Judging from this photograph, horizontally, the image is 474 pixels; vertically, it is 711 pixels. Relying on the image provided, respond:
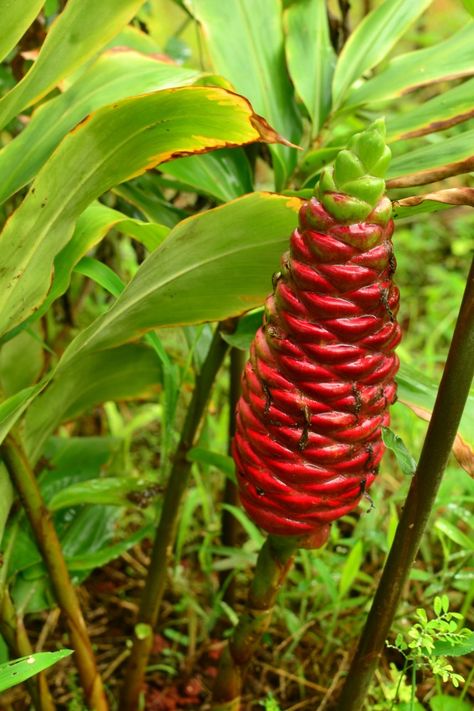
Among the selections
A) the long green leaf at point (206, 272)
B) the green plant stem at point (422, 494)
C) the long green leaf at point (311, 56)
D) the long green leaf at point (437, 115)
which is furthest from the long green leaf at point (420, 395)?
the long green leaf at point (311, 56)

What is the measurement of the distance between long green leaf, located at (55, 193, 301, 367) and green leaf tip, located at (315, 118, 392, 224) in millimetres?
173

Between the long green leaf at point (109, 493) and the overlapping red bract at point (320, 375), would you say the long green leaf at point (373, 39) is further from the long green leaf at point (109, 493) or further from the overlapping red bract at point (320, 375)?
the long green leaf at point (109, 493)

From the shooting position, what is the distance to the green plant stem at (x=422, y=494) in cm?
84

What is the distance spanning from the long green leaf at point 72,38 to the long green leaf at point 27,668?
67 centimetres

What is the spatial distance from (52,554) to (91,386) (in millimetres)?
359

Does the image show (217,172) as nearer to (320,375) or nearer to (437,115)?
(437,115)

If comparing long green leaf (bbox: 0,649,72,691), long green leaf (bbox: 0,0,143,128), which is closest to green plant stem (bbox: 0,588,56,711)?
long green leaf (bbox: 0,649,72,691)

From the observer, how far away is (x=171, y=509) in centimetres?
135

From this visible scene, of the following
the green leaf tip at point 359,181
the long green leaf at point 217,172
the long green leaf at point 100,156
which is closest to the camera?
the green leaf tip at point 359,181

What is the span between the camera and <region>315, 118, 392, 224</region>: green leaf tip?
794 millimetres

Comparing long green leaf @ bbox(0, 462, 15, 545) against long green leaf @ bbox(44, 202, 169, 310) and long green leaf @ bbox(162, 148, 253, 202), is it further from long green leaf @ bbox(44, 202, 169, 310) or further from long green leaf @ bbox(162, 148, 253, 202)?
long green leaf @ bbox(162, 148, 253, 202)

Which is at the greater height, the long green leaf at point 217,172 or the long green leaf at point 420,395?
→ the long green leaf at point 217,172

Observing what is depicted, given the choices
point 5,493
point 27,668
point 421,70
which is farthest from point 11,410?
point 421,70

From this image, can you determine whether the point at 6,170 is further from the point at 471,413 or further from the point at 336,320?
the point at 471,413
